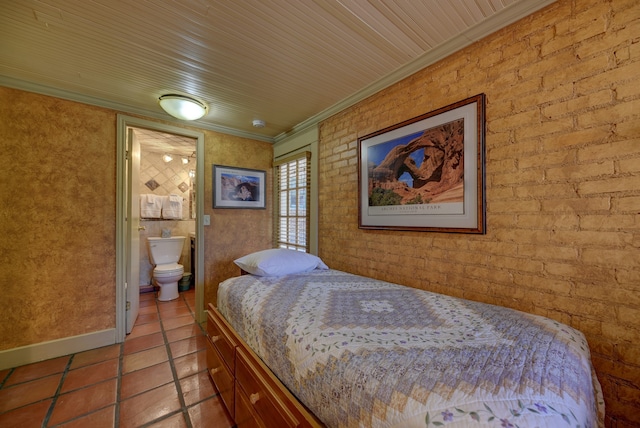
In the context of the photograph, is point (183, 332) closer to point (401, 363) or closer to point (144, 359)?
point (144, 359)

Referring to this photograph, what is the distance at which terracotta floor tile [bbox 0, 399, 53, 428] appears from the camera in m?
1.50

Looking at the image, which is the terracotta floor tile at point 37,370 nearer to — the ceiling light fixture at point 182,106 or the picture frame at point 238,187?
the picture frame at point 238,187

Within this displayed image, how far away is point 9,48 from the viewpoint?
5.44 feet

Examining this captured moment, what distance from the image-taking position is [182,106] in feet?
7.59

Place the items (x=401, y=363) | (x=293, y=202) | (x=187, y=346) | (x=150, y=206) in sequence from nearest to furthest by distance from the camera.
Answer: (x=401, y=363), (x=187, y=346), (x=293, y=202), (x=150, y=206)

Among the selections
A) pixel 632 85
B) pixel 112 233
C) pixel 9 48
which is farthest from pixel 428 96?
pixel 112 233

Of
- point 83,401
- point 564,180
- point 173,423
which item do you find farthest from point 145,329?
point 564,180

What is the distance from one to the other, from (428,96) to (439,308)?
4.76 ft

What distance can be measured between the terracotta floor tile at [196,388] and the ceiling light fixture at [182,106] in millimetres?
2348

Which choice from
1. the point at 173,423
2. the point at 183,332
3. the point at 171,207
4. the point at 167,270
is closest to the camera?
the point at 173,423

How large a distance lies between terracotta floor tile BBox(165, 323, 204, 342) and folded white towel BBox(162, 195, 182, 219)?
2119mm

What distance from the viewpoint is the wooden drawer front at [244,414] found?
1211 millimetres

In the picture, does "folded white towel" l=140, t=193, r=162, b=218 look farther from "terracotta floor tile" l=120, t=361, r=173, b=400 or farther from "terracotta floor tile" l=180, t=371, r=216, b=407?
"terracotta floor tile" l=180, t=371, r=216, b=407

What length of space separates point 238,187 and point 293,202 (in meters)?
0.76
